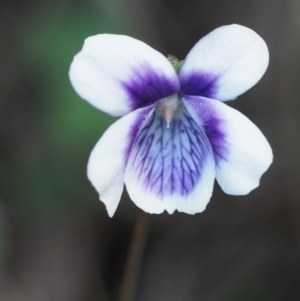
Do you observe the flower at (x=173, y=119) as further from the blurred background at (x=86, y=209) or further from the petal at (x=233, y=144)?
the blurred background at (x=86, y=209)

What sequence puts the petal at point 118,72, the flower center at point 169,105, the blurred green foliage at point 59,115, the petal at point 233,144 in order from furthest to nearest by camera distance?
the blurred green foliage at point 59,115, the flower center at point 169,105, the petal at point 233,144, the petal at point 118,72

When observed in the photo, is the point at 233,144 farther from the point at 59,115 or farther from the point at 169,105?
the point at 59,115

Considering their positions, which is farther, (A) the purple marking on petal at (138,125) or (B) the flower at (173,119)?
(A) the purple marking on petal at (138,125)

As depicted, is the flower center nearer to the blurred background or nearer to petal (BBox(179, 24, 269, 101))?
petal (BBox(179, 24, 269, 101))

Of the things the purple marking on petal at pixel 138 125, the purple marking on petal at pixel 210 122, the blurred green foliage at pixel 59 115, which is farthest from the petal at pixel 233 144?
the blurred green foliage at pixel 59 115

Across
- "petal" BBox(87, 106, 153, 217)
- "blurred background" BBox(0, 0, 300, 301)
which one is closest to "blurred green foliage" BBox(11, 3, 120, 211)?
"blurred background" BBox(0, 0, 300, 301)

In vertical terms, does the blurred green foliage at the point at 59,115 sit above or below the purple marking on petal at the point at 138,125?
below
